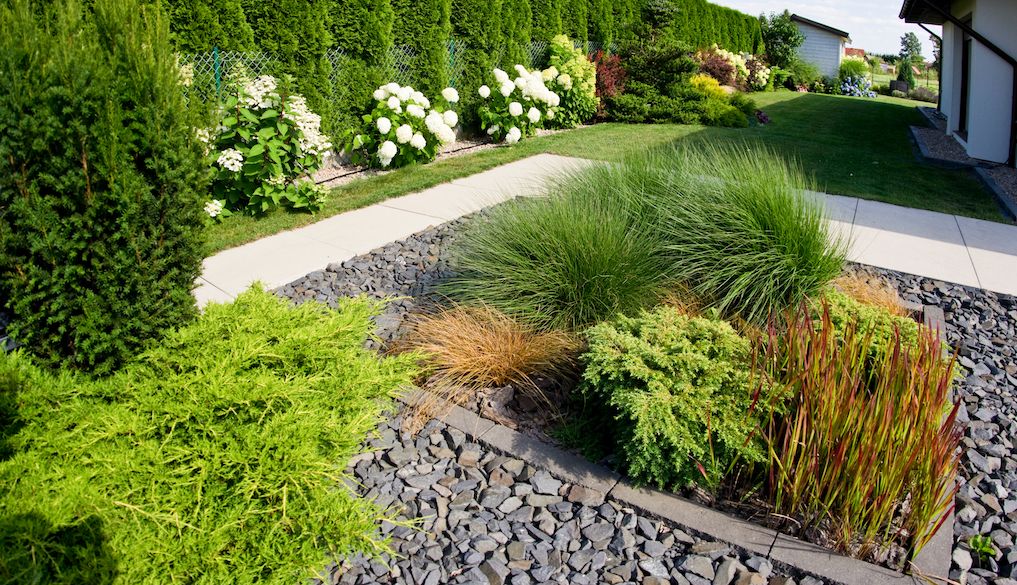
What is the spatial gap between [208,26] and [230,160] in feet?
5.83

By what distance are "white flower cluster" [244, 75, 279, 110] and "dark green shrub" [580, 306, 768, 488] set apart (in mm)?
4180

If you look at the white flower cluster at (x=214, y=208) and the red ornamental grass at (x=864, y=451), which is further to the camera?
the white flower cluster at (x=214, y=208)

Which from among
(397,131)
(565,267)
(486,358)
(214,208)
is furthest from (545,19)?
(486,358)

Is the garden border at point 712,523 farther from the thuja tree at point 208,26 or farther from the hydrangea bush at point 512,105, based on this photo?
the hydrangea bush at point 512,105

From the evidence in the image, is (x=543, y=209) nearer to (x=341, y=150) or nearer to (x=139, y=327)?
(x=139, y=327)

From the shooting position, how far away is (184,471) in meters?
1.93

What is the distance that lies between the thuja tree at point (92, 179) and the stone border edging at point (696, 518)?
1.35 meters

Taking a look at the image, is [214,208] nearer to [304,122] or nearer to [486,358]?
[304,122]

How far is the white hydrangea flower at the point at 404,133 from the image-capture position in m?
7.61

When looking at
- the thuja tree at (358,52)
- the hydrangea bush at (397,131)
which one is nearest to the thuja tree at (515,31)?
the thuja tree at (358,52)

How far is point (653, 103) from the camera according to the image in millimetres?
12922

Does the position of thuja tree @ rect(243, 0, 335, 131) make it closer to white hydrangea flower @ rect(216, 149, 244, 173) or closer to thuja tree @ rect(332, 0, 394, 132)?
thuja tree @ rect(332, 0, 394, 132)

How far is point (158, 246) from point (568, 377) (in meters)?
1.85

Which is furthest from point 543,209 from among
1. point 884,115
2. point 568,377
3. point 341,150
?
point 884,115
